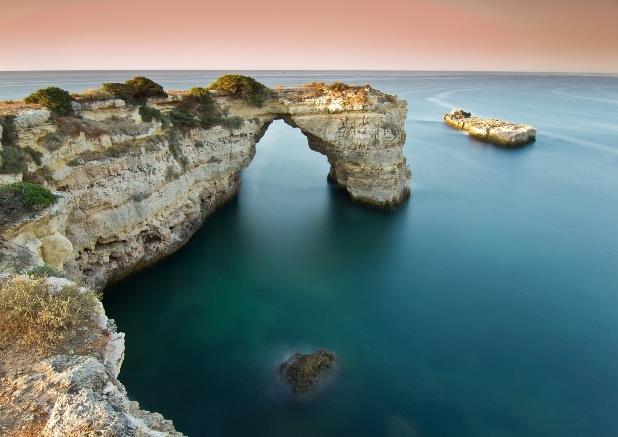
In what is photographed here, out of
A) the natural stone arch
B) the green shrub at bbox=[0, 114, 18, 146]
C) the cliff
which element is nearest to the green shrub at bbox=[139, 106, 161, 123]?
the cliff

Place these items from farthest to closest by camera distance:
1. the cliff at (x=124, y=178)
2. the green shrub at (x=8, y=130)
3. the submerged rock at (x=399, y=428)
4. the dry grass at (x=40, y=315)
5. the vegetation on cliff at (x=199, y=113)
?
the vegetation on cliff at (x=199, y=113) < the green shrub at (x=8, y=130) < the submerged rock at (x=399, y=428) < the dry grass at (x=40, y=315) < the cliff at (x=124, y=178)

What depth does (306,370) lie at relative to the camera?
14.3m

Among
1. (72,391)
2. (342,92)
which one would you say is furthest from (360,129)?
(72,391)

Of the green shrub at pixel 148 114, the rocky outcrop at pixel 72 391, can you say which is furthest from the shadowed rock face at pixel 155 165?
the rocky outcrop at pixel 72 391

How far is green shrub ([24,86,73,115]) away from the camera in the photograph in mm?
18406

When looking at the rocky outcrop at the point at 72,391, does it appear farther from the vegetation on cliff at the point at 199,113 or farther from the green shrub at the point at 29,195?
the vegetation on cliff at the point at 199,113

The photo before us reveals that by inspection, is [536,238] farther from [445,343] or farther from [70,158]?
[70,158]

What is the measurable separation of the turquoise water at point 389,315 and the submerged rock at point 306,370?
50 cm

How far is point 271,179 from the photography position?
1480 inches

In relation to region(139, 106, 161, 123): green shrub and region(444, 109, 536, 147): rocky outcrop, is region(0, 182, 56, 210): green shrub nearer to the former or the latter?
region(139, 106, 161, 123): green shrub

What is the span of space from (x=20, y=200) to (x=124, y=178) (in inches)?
266

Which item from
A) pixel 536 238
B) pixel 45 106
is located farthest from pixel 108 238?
pixel 536 238

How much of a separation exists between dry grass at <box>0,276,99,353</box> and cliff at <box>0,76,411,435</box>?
247 mm

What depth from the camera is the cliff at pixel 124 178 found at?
6.11m
